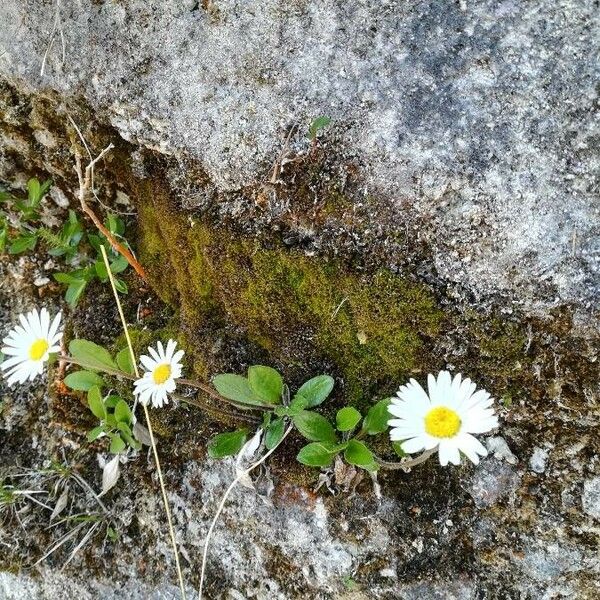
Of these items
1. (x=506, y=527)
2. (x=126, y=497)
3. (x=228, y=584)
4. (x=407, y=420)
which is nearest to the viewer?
(x=407, y=420)

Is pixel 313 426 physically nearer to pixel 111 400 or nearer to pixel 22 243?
pixel 111 400

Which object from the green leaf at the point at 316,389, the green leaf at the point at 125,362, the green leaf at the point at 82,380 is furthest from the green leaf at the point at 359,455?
the green leaf at the point at 82,380

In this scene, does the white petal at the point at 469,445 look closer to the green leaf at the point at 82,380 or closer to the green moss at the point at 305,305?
the green moss at the point at 305,305

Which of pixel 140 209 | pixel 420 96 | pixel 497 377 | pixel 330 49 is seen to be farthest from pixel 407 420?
pixel 140 209

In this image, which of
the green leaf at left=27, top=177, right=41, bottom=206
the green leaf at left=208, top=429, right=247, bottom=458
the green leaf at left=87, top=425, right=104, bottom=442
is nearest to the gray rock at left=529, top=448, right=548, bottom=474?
the green leaf at left=208, top=429, right=247, bottom=458

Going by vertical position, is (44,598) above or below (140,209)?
below

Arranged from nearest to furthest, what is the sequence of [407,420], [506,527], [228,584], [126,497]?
[407,420]
[506,527]
[228,584]
[126,497]

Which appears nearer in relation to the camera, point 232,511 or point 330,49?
point 330,49

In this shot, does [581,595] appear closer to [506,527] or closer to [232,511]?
[506,527]
